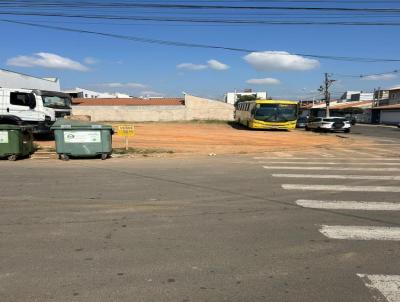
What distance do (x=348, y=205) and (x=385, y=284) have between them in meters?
3.75

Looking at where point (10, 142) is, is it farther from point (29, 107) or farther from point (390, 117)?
point (390, 117)

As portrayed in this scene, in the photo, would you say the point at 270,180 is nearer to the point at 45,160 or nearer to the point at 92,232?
the point at 92,232

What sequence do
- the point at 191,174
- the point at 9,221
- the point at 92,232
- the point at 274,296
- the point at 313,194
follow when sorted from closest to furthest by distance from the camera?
the point at 274,296
the point at 92,232
the point at 9,221
the point at 313,194
the point at 191,174

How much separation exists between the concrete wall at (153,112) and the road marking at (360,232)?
46788 mm

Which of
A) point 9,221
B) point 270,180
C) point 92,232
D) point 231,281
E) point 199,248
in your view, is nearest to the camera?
point 231,281

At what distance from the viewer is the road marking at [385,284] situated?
412cm

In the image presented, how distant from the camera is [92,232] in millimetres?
6082

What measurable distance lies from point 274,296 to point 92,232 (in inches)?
117

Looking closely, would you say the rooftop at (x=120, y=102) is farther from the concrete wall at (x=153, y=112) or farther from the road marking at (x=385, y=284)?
the road marking at (x=385, y=284)

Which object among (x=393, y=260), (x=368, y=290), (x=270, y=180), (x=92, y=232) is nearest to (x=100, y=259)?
(x=92, y=232)

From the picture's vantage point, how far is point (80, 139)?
1512cm

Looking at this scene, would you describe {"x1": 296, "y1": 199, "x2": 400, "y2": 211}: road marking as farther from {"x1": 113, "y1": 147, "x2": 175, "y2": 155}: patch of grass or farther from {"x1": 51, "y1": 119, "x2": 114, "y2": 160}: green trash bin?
{"x1": 113, "y1": 147, "x2": 175, "y2": 155}: patch of grass

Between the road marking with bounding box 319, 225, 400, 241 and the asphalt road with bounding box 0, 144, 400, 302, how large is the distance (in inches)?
1.1

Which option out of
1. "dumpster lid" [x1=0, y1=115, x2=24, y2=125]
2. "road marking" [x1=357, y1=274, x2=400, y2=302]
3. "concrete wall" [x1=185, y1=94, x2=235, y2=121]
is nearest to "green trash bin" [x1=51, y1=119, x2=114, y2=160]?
"dumpster lid" [x1=0, y1=115, x2=24, y2=125]
